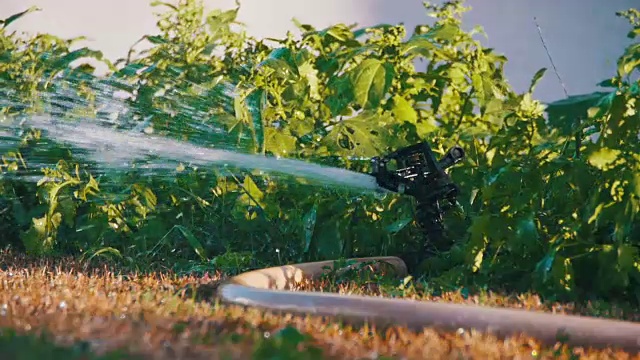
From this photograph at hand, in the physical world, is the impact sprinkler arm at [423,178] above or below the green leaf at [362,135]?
below

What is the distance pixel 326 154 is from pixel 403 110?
16.6 inches

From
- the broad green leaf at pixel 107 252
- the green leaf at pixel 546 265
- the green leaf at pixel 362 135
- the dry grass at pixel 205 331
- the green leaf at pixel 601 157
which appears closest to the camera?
the dry grass at pixel 205 331

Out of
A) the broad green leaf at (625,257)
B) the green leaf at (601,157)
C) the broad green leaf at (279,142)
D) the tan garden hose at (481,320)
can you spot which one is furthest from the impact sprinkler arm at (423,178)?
the tan garden hose at (481,320)

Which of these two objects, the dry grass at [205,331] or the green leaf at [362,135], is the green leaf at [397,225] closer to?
the green leaf at [362,135]

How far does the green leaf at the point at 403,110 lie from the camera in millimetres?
4410

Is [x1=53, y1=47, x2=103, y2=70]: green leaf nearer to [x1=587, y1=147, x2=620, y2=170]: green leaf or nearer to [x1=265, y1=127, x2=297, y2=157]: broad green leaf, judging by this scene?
[x1=265, y1=127, x2=297, y2=157]: broad green leaf

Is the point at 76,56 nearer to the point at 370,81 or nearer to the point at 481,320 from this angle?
the point at 370,81

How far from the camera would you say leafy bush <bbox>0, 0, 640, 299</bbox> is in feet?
11.8

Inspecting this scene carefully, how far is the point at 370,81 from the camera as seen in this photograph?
405 cm

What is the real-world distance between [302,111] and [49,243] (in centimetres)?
149

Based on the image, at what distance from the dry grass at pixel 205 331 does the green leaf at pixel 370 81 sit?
3.25 feet

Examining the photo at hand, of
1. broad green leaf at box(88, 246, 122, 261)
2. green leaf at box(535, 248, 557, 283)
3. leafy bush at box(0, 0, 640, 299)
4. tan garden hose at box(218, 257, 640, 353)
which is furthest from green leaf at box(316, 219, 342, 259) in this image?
tan garden hose at box(218, 257, 640, 353)

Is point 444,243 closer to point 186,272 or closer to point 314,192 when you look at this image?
point 314,192

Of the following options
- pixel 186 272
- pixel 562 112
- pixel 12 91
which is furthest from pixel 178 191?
pixel 562 112
